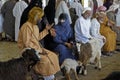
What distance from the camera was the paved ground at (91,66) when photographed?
5.56 metres

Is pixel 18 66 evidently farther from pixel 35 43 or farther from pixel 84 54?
pixel 84 54

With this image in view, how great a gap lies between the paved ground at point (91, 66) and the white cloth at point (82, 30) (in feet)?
2.07

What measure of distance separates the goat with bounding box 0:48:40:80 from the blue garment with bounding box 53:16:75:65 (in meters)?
1.08

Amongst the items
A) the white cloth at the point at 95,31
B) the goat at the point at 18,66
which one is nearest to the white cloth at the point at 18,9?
the white cloth at the point at 95,31

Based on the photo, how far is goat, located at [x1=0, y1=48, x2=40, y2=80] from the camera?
3.73 m

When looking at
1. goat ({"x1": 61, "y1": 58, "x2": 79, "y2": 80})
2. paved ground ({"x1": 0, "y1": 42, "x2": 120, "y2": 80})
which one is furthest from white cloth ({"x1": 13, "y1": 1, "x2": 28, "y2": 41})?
goat ({"x1": 61, "y1": 58, "x2": 79, "y2": 80})

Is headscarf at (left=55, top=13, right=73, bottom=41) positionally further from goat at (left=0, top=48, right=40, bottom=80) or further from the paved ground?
goat at (left=0, top=48, right=40, bottom=80)

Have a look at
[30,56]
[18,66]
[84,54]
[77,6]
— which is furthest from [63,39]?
[77,6]

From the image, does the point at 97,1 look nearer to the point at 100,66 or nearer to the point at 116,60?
the point at 116,60

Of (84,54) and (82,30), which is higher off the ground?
(82,30)

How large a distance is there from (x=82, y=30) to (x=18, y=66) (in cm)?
227

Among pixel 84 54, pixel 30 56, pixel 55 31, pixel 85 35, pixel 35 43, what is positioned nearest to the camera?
pixel 30 56

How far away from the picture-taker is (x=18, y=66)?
385 cm

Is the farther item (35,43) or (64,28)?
(64,28)
